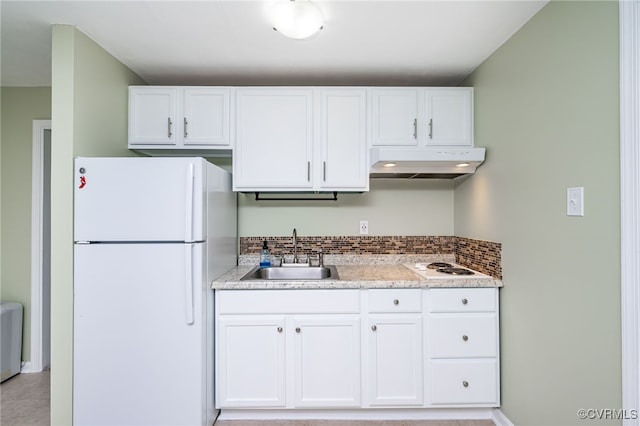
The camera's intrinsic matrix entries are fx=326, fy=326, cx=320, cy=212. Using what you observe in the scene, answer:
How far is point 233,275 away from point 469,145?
6.24 ft

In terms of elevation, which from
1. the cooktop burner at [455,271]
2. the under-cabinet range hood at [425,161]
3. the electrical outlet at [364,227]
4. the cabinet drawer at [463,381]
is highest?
the under-cabinet range hood at [425,161]

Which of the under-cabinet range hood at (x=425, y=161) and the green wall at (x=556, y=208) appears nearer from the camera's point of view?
the green wall at (x=556, y=208)

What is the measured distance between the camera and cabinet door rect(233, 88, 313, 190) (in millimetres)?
2320

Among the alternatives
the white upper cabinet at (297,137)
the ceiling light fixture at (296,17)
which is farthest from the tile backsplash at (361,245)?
the ceiling light fixture at (296,17)

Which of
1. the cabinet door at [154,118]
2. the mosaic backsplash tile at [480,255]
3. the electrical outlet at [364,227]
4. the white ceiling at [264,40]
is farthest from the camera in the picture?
the electrical outlet at [364,227]

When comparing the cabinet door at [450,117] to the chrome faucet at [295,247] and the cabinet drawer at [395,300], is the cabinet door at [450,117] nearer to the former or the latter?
the cabinet drawer at [395,300]

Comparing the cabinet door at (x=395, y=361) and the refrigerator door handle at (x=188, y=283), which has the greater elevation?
the refrigerator door handle at (x=188, y=283)

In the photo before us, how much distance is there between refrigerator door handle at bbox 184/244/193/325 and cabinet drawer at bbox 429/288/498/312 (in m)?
1.42

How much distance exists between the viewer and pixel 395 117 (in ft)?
7.68

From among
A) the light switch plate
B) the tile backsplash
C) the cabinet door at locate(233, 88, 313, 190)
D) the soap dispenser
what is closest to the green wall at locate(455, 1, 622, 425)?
the light switch plate

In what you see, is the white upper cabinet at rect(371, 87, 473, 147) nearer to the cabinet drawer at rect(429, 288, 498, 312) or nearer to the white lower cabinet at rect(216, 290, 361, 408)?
the cabinet drawer at rect(429, 288, 498, 312)

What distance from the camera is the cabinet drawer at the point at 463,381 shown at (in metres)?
2.02

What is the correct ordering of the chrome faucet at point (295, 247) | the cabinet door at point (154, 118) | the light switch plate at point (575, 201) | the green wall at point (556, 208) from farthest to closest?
the chrome faucet at point (295, 247) → the cabinet door at point (154, 118) → the light switch plate at point (575, 201) → the green wall at point (556, 208)

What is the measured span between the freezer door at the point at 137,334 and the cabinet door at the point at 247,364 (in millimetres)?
195
